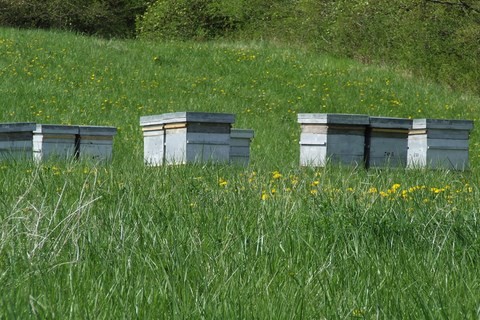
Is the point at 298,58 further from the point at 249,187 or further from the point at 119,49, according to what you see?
the point at 249,187

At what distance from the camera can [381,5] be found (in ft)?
104

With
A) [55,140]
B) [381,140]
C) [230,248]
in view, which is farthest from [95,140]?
[230,248]

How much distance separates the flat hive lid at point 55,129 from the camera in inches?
461

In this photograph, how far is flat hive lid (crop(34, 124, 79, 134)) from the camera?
1172 centimetres

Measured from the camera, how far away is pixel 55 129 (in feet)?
38.9

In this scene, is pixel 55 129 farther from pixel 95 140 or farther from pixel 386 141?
pixel 386 141

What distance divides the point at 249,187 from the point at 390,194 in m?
1.04

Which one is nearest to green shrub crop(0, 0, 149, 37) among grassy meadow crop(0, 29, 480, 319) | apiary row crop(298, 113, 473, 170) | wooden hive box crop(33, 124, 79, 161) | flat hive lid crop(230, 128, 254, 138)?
flat hive lid crop(230, 128, 254, 138)

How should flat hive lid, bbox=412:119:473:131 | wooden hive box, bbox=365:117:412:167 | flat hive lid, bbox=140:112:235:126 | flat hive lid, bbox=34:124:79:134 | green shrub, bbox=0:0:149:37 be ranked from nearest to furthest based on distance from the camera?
flat hive lid, bbox=140:112:235:126 → flat hive lid, bbox=34:124:79:134 → wooden hive box, bbox=365:117:412:167 → flat hive lid, bbox=412:119:473:131 → green shrub, bbox=0:0:149:37

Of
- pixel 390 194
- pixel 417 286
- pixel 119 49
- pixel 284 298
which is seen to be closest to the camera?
pixel 284 298

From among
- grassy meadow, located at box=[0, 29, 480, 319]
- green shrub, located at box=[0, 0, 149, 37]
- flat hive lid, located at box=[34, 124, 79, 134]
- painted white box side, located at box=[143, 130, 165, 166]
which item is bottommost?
grassy meadow, located at box=[0, 29, 480, 319]

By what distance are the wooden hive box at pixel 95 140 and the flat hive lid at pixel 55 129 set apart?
0.34 ft

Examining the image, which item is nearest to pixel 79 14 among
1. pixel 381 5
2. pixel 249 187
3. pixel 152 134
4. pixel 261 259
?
pixel 381 5

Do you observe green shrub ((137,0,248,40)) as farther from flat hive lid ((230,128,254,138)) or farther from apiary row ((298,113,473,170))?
apiary row ((298,113,473,170))
